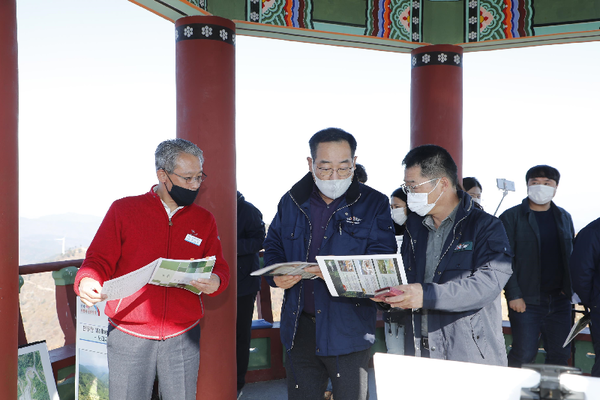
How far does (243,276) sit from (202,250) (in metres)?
1.63

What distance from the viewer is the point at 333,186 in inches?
91.8

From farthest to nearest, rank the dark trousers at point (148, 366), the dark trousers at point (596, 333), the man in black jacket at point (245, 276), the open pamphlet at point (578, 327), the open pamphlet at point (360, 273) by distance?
1. the man in black jacket at point (245, 276)
2. the dark trousers at point (596, 333)
3. the open pamphlet at point (578, 327)
4. the dark trousers at point (148, 366)
5. the open pamphlet at point (360, 273)

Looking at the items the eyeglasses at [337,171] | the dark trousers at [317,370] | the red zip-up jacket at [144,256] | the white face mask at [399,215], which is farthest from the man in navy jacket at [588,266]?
the red zip-up jacket at [144,256]

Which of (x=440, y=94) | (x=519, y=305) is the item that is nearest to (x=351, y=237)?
(x=519, y=305)

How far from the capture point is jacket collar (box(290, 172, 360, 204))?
91.5 inches

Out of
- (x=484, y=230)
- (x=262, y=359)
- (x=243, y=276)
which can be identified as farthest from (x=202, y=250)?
(x=262, y=359)

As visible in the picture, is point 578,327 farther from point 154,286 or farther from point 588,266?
point 154,286

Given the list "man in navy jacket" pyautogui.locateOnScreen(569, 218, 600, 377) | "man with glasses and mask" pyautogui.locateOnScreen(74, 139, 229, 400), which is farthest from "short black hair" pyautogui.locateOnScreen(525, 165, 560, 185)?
"man with glasses and mask" pyautogui.locateOnScreen(74, 139, 229, 400)

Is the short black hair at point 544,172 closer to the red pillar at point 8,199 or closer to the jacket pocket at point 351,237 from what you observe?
the jacket pocket at point 351,237

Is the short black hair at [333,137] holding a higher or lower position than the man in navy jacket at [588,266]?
→ higher

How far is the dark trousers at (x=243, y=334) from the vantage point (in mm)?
4156

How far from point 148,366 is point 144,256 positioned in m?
0.51

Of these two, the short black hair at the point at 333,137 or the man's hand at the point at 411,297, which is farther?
the short black hair at the point at 333,137

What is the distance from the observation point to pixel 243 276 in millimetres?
4129
